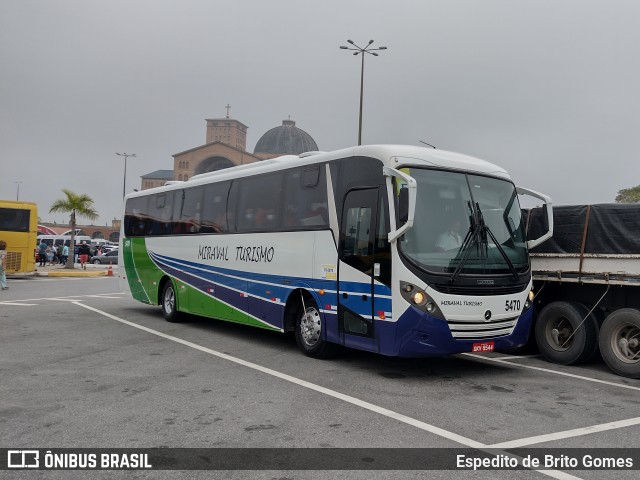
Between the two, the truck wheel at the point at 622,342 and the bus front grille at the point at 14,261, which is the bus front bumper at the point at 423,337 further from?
the bus front grille at the point at 14,261

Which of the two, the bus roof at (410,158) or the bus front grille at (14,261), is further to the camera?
the bus front grille at (14,261)

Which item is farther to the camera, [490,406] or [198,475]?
[490,406]

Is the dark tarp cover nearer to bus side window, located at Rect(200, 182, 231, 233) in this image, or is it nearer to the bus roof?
the bus roof

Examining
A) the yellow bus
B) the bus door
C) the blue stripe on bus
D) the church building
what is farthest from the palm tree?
the church building

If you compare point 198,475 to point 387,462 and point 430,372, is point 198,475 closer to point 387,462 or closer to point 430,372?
point 387,462

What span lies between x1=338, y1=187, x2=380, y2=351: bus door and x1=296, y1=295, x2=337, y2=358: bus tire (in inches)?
25.5

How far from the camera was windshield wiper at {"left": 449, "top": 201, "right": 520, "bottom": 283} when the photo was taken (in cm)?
757

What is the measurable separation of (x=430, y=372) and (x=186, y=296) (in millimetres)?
6421

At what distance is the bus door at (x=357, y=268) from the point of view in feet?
25.8

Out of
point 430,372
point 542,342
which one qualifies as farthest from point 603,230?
point 430,372

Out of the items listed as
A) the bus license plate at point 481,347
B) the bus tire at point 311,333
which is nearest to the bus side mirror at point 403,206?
the bus license plate at point 481,347

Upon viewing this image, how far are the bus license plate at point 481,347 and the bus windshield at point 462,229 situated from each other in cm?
91

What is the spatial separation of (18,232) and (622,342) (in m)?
25.0

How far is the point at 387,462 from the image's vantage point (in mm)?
4590
